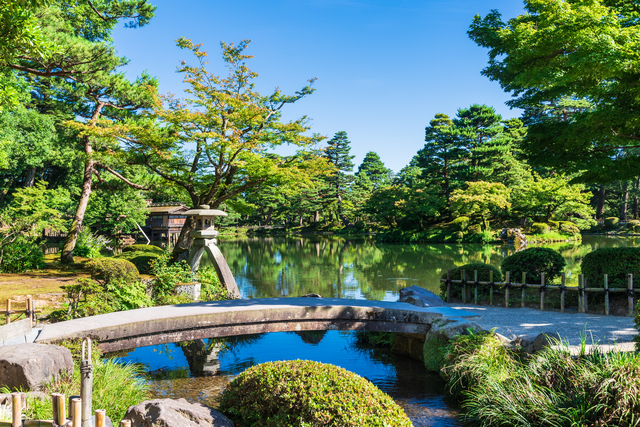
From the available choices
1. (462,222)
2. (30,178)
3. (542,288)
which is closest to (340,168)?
(462,222)

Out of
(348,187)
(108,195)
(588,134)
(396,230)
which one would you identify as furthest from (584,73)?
(348,187)

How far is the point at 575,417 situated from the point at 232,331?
4771 millimetres

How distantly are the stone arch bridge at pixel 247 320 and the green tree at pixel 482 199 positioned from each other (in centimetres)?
2345

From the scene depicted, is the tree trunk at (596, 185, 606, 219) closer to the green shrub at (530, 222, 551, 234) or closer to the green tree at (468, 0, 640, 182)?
the green shrub at (530, 222, 551, 234)

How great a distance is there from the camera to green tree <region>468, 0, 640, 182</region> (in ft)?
20.1

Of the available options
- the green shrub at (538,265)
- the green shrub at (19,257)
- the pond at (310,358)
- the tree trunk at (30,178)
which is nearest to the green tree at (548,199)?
the pond at (310,358)

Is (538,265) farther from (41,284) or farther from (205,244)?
(41,284)

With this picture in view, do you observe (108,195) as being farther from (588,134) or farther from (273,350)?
(588,134)

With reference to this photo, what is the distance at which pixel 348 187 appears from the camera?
46.3m

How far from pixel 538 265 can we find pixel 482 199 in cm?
2116

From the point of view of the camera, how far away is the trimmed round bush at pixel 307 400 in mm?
3582

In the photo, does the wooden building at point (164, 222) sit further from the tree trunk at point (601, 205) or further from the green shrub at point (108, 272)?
the tree trunk at point (601, 205)

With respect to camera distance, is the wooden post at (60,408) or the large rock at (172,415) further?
the large rock at (172,415)

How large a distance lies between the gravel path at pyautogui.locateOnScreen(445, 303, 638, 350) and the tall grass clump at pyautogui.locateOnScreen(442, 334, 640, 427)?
39.8 inches
